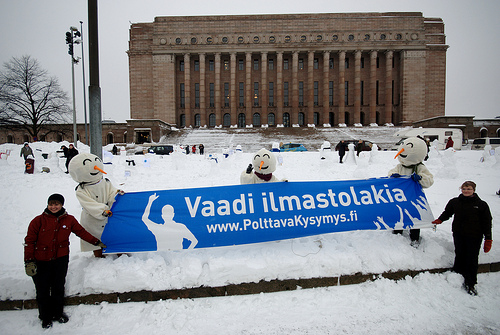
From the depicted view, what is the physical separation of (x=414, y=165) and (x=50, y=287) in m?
5.65

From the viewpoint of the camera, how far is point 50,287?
2.96 metres

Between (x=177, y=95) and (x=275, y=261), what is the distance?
49.1 m

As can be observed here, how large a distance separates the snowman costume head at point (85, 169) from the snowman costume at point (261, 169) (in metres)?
2.26

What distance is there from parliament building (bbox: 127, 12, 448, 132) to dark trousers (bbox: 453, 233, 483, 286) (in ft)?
144

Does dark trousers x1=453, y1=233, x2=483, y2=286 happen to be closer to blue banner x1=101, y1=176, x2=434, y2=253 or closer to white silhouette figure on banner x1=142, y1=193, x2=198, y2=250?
blue banner x1=101, y1=176, x2=434, y2=253

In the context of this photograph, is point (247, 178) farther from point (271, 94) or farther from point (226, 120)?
point (271, 94)

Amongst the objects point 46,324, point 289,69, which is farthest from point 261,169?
point 289,69

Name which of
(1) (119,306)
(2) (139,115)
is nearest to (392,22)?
(2) (139,115)

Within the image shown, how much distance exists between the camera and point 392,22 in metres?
45.2

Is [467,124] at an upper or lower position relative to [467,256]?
upper

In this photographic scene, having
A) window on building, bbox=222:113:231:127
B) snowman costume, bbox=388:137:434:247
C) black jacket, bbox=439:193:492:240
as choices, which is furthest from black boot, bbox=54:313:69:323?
window on building, bbox=222:113:231:127

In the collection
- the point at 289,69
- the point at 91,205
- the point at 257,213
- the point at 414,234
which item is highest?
the point at 289,69

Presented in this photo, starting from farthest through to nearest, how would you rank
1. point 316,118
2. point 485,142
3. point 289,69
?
point 316,118, point 289,69, point 485,142

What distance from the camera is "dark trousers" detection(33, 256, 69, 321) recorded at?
2.83m
